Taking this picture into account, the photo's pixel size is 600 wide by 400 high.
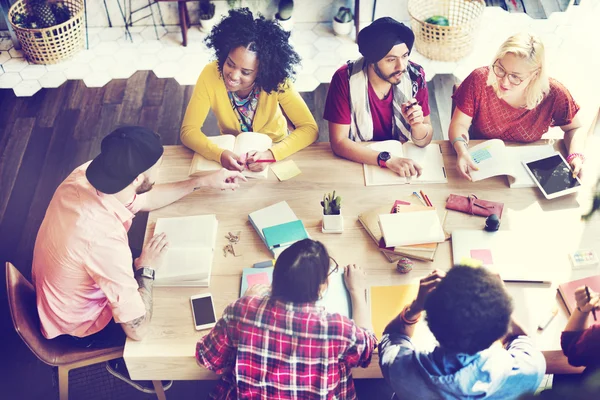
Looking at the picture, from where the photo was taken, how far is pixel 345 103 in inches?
98.7

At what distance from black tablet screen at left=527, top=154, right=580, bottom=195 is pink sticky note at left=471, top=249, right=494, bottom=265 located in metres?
0.39

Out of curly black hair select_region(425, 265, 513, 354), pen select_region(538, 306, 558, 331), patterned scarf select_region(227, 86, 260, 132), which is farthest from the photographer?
patterned scarf select_region(227, 86, 260, 132)

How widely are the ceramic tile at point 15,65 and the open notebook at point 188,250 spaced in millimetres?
2692

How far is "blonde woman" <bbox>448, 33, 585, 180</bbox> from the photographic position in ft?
7.47

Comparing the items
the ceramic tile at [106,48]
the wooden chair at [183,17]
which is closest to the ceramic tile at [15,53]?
the ceramic tile at [106,48]

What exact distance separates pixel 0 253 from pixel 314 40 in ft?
8.56

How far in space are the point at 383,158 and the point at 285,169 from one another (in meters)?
0.40

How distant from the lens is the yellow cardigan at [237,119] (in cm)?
243

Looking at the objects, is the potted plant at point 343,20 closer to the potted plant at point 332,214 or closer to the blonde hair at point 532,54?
the blonde hair at point 532,54

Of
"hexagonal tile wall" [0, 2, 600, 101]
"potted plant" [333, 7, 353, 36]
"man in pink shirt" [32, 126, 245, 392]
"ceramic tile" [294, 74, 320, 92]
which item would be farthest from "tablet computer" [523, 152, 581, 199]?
"potted plant" [333, 7, 353, 36]

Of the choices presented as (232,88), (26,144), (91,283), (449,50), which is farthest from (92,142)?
(449,50)

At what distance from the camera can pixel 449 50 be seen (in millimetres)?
4074

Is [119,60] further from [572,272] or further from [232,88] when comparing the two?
[572,272]

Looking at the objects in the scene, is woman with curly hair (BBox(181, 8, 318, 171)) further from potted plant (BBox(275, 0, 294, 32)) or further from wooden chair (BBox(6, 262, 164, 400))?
potted plant (BBox(275, 0, 294, 32))
